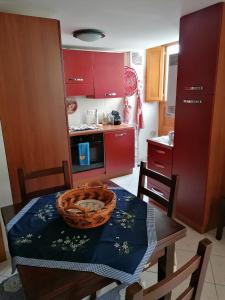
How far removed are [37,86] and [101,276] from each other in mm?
1598

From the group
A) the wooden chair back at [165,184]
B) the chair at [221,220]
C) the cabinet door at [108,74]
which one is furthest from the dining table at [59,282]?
the cabinet door at [108,74]

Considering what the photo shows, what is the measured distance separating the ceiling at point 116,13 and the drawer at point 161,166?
4.91ft

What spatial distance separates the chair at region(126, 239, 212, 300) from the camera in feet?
1.88

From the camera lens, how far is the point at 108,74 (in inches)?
138

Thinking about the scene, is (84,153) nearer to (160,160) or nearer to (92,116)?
(92,116)

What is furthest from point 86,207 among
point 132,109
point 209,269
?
point 132,109

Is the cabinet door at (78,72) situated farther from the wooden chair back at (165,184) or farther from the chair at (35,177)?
the wooden chair back at (165,184)

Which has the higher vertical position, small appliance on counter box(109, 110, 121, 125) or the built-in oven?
→ small appliance on counter box(109, 110, 121, 125)

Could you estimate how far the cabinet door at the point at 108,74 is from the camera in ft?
11.2

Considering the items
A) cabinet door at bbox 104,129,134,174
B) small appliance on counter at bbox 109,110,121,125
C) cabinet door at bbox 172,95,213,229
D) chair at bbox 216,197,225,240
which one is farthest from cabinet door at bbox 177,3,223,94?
small appliance on counter at bbox 109,110,121,125

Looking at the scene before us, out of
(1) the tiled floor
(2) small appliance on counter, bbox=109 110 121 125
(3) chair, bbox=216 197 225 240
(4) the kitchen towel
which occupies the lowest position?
(1) the tiled floor

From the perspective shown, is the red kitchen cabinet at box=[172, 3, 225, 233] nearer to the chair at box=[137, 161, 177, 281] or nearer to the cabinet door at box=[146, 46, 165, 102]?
the chair at box=[137, 161, 177, 281]

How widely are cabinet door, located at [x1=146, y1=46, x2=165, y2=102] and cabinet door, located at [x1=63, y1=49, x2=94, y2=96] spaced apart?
1158 mm

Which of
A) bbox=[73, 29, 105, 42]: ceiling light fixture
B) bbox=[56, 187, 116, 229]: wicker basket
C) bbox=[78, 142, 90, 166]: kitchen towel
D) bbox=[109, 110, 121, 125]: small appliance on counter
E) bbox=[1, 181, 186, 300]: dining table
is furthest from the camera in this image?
bbox=[109, 110, 121, 125]: small appliance on counter
